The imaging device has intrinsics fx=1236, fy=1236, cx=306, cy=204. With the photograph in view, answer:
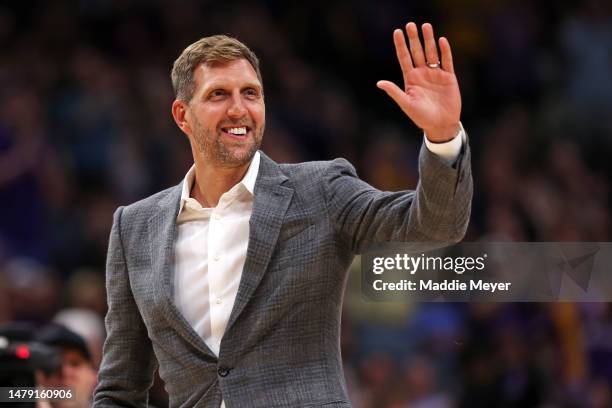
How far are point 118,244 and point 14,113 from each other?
4.37m

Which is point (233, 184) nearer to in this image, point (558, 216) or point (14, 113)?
point (558, 216)

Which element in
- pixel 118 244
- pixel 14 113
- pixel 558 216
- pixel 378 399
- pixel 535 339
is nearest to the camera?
pixel 118 244

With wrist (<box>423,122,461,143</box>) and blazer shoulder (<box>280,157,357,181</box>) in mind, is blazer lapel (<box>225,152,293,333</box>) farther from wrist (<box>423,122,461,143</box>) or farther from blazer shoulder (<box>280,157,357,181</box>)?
wrist (<box>423,122,461,143</box>)

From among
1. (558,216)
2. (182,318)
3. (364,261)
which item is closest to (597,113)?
(558,216)

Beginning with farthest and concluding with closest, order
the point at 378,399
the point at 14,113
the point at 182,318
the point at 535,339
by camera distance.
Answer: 1. the point at 14,113
2. the point at 378,399
3. the point at 535,339
4. the point at 182,318

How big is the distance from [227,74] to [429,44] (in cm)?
62

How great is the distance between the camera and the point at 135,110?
7.56m

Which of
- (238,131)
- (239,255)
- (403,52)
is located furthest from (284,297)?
(403,52)

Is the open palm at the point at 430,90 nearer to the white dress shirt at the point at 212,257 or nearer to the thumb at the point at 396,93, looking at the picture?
the thumb at the point at 396,93

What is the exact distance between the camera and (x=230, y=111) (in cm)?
304

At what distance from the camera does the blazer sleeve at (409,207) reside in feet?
8.56

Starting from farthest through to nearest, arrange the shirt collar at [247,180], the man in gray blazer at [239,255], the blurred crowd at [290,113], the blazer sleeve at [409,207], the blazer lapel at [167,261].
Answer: the blurred crowd at [290,113] → the shirt collar at [247,180] → the blazer lapel at [167,261] → the man in gray blazer at [239,255] → the blazer sleeve at [409,207]

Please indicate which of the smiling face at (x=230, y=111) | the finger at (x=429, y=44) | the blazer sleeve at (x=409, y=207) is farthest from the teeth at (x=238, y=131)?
the finger at (x=429, y=44)

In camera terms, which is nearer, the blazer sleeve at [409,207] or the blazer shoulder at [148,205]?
the blazer sleeve at [409,207]
